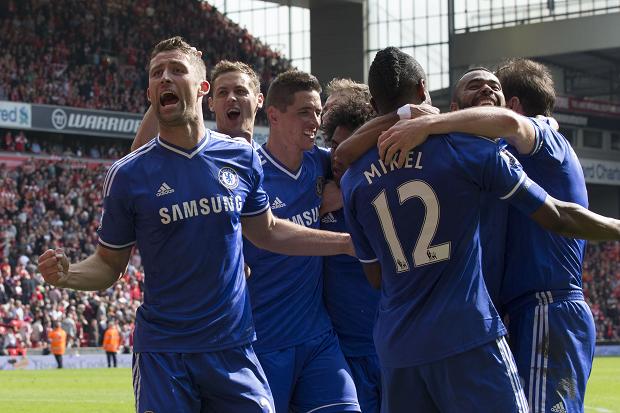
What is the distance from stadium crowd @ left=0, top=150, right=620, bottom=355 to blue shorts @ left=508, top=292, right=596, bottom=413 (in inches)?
899

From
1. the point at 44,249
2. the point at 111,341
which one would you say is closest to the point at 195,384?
the point at 111,341

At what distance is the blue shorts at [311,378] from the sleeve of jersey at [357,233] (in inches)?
61.0

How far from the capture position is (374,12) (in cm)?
4950

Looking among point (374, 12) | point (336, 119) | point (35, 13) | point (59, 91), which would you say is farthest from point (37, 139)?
point (336, 119)

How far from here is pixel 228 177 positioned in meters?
5.41

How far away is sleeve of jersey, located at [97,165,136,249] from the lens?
17.2 ft

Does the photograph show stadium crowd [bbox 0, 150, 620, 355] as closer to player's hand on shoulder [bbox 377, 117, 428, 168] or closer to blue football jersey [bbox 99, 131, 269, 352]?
blue football jersey [bbox 99, 131, 269, 352]

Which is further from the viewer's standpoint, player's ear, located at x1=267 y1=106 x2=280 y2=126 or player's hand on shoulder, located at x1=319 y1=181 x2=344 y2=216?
player's ear, located at x1=267 y1=106 x2=280 y2=126

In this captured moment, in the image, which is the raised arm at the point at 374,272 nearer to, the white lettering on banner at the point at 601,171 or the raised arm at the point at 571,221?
the raised arm at the point at 571,221

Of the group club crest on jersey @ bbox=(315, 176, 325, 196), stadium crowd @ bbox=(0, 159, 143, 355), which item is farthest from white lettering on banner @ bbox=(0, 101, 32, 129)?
club crest on jersey @ bbox=(315, 176, 325, 196)

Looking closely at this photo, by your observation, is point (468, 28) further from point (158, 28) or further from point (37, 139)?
point (37, 139)

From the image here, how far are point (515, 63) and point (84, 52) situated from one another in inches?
1430

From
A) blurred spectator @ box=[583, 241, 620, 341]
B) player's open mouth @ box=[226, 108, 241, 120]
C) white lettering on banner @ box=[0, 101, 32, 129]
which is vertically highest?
white lettering on banner @ box=[0, 101, 32, 129]

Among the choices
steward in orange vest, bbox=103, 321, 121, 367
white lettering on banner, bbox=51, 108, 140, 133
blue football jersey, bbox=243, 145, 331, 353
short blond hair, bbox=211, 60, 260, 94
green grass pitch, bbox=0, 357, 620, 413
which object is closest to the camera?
blue football jersey, bbox=243, 145, 331, 353
